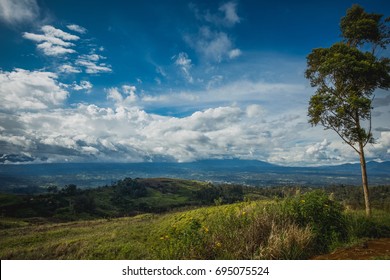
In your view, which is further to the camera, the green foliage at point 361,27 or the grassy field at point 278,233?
the green foliage at point 361,27

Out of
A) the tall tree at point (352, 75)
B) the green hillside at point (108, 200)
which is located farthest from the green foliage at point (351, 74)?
the green hillside at point (108, 200)

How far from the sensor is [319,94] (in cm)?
1723

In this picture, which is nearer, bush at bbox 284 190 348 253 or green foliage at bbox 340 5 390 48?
bush at bbox 284 190 348 253

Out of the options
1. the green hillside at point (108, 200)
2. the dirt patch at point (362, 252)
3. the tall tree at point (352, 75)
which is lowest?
the green hillside at point (108, 200)

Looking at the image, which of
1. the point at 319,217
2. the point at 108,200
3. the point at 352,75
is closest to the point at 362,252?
the point at 319,217

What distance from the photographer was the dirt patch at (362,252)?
6718mm

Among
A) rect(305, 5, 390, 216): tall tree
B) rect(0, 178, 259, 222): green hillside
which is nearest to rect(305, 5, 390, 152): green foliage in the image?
rect(305, 5, 390, 216): tall tree

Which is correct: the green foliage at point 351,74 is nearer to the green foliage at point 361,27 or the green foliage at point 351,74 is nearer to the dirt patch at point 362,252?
the green foliage at point 361,27

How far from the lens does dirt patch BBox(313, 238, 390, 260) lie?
672cm

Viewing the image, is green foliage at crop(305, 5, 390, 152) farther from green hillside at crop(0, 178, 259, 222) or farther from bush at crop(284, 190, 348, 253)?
green hillside at crop(0, 178, 259, 222)

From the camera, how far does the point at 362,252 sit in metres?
7.11
